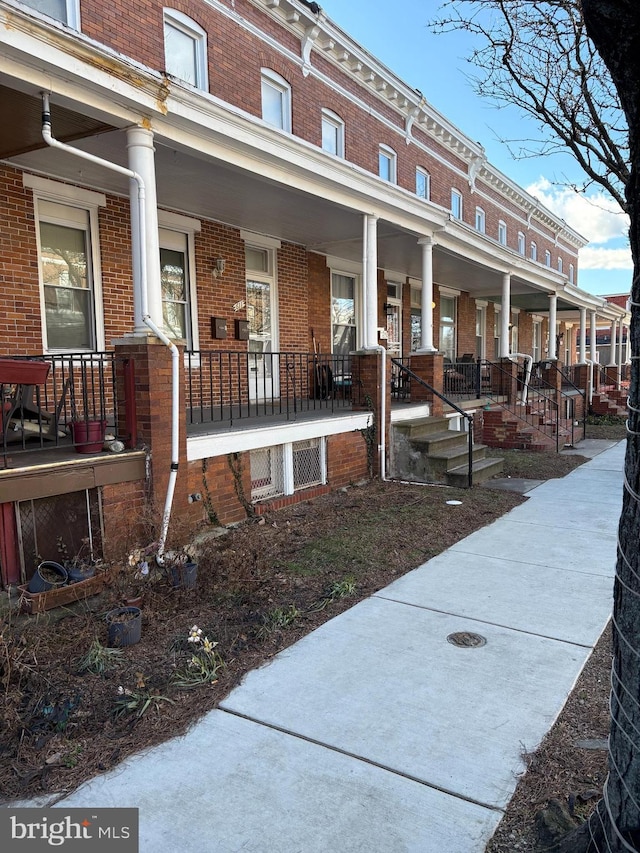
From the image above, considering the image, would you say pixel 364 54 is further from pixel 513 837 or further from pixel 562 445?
pixel 513 837

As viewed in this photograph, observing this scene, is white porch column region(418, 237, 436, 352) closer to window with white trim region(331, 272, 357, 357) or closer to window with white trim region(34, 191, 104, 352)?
window with white trim region(331, 272, 357, 357)

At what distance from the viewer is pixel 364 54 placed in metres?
11.2

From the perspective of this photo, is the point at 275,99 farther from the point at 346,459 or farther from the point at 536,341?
the point at 536,341

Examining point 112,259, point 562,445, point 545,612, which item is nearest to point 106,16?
point 112,259

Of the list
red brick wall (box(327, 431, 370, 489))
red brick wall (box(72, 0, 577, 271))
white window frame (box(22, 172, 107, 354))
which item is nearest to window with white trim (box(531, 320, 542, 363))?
red brick wall (box(72, 0, 577, 271))

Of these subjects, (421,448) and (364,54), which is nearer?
(421,448)

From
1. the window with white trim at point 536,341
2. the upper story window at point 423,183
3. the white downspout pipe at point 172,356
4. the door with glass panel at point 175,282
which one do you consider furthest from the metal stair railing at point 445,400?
the window with white trim at point 536,341

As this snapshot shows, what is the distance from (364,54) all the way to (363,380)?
269 inches

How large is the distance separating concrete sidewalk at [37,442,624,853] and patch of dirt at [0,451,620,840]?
0.37ft

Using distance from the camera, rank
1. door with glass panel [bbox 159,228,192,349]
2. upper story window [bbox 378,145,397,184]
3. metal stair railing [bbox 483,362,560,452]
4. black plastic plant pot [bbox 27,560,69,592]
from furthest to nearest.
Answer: upper story window [bbox 378,145,397,184]
metal stair railing [bbox 483,362,560,452]
door with glass panel [bbox 159,228,192,349]
black plastic plant pot [bbox 27,560,69,592]

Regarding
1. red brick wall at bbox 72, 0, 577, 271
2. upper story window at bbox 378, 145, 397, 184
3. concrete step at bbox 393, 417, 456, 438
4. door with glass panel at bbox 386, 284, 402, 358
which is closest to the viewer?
red brick wall at bbox 72, 0, 577, 271

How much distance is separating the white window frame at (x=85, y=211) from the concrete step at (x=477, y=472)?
5066 millimetres

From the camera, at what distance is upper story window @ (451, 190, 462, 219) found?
15.8m

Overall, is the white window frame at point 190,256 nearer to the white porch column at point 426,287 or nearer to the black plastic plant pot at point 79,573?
the white porch column at point 426,287
